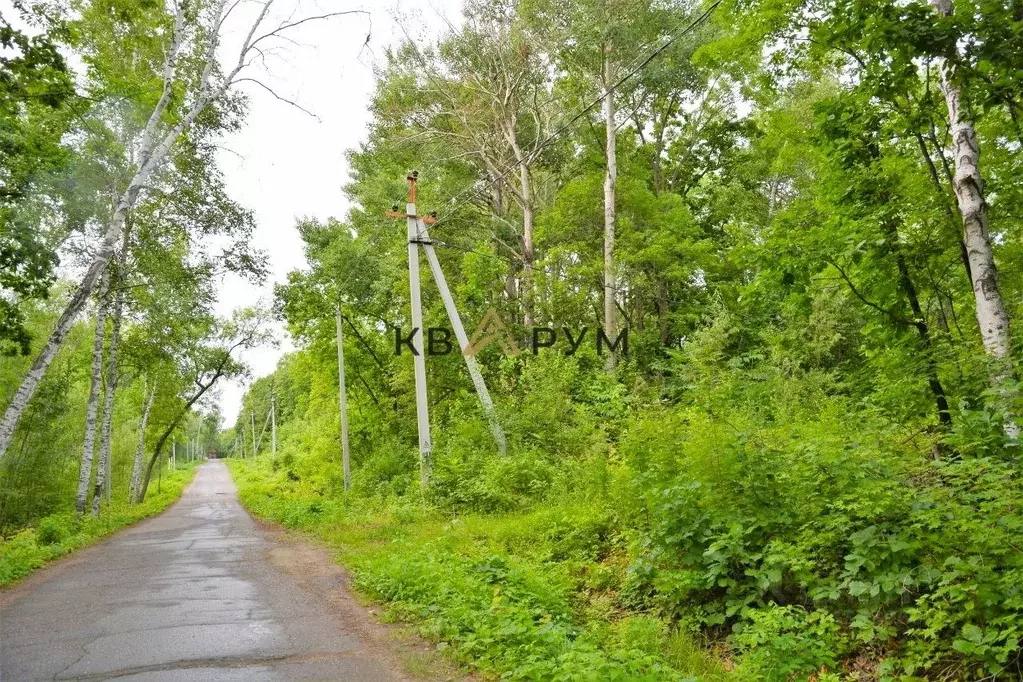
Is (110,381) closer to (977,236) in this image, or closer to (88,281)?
(88,281)

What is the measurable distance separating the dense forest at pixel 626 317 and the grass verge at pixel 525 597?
5 centimetres

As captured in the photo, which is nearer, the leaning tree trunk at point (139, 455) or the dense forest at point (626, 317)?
the dense forest at point (626, 317)

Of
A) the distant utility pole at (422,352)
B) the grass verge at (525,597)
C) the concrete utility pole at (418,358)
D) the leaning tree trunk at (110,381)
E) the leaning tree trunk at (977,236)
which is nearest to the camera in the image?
the grass verge at (525,597)

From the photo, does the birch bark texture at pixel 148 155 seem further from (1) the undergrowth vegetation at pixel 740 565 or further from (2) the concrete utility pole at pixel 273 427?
(2) the concrete utility pole at pixel 273 427

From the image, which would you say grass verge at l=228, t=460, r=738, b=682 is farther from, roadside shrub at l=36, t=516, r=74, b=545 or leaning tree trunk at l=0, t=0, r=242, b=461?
roadside shrub at l=36, t=516, r=74, b=545

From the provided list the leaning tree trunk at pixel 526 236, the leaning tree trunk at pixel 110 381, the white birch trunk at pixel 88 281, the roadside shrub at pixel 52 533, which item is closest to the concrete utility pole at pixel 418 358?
the leaning tree trunk at pixel 526 236

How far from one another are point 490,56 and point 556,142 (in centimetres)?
381

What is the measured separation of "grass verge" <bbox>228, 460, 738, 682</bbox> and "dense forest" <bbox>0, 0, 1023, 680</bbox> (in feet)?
0.17

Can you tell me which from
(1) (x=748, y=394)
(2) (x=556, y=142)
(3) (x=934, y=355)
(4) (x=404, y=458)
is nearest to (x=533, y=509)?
(1) (x=748, y=394)

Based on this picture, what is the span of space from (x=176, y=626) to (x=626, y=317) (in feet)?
61.4

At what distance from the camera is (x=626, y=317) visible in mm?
23547

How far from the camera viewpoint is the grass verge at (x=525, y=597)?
523 cm

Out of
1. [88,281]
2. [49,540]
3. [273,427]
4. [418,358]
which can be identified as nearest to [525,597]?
[88,281]

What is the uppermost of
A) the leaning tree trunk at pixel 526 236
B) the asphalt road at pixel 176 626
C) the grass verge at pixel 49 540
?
the leaning tree trunk at pixel 526 236
